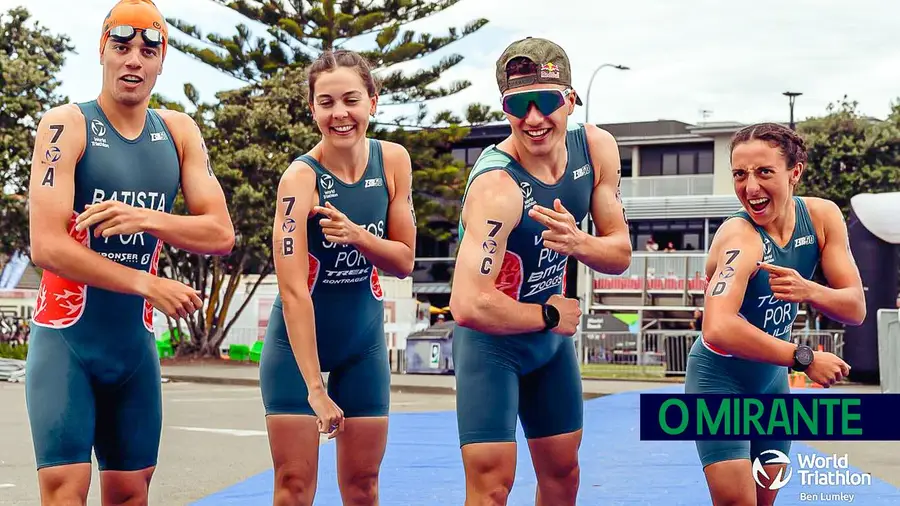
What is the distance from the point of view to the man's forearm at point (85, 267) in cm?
475

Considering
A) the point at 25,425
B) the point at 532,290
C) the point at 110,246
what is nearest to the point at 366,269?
the point at 532,290

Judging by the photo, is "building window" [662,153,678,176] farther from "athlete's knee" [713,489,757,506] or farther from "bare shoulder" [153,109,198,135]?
"bare shoulder" [153,109,198,135]

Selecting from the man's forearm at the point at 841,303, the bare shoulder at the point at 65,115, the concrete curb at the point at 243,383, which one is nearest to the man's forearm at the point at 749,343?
the man's forearm at the point at 841,303

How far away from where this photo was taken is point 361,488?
5.76 meters

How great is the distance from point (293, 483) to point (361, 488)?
350 millimetres

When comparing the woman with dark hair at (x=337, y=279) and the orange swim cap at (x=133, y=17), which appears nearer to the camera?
the orange swim cap at (x=133, y=17)

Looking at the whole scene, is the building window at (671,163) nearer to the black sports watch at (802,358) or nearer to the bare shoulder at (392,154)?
the bare shoulder at (392,154)

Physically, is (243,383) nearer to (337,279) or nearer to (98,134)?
(337,279)

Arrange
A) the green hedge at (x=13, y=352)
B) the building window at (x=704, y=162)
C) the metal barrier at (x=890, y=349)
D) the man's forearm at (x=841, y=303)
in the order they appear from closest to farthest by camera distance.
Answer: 1. the man's forearm at (x=841, y=303)
2. the metal barrier at (x=890, y=349)
3. the green hedge at (x=13, y=352)
4. the building window at (x=704, y=162)

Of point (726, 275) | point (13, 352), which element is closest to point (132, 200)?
point (726, 275)

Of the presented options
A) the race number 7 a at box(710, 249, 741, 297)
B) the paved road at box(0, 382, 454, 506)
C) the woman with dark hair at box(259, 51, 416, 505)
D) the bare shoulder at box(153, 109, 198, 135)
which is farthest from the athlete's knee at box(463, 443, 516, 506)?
the paved road at box(0, 382, 454, 506)

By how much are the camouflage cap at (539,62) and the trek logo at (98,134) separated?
1.73 meters

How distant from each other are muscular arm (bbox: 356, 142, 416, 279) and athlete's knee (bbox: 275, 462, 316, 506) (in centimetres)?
100

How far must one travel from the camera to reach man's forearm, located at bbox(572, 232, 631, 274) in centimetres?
512
